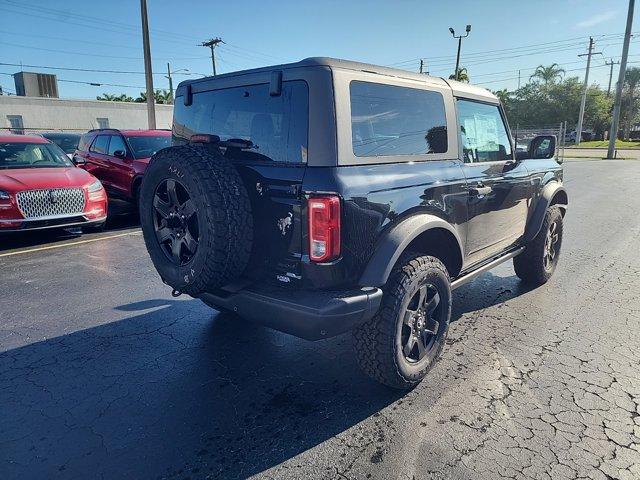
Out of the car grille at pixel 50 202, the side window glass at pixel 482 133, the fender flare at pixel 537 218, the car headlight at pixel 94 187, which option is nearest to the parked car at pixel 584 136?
the fender flare at pixel 537 218

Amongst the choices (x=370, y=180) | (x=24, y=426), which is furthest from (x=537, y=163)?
(x=24, y=426)

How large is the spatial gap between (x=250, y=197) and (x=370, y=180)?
0.75m

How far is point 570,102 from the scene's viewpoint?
57.1 m

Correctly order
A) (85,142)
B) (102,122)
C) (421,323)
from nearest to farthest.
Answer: (421,323) < (85,142) < (102,122)

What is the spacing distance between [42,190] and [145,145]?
115 inches

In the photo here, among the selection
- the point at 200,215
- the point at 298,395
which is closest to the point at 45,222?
the point at 200,215

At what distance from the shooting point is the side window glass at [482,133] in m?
3.51

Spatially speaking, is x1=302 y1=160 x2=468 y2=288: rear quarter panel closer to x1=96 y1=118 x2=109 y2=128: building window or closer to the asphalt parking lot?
the asphalt parking lot

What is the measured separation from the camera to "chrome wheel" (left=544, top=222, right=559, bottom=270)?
4.80 m

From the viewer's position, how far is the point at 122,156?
8.69 meters

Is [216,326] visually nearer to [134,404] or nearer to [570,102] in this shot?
[134,404]

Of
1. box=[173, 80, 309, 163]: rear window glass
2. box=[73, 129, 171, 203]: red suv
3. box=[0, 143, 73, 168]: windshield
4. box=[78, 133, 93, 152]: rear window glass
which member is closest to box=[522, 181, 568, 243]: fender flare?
box=[173, 80, 309, 163]: rear window glass

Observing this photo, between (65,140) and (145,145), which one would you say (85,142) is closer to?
(145,145)

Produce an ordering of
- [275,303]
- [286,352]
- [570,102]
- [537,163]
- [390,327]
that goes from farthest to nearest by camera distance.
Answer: [570,102] < [537,163] < [286,352] < [390,327] < [275,303]
